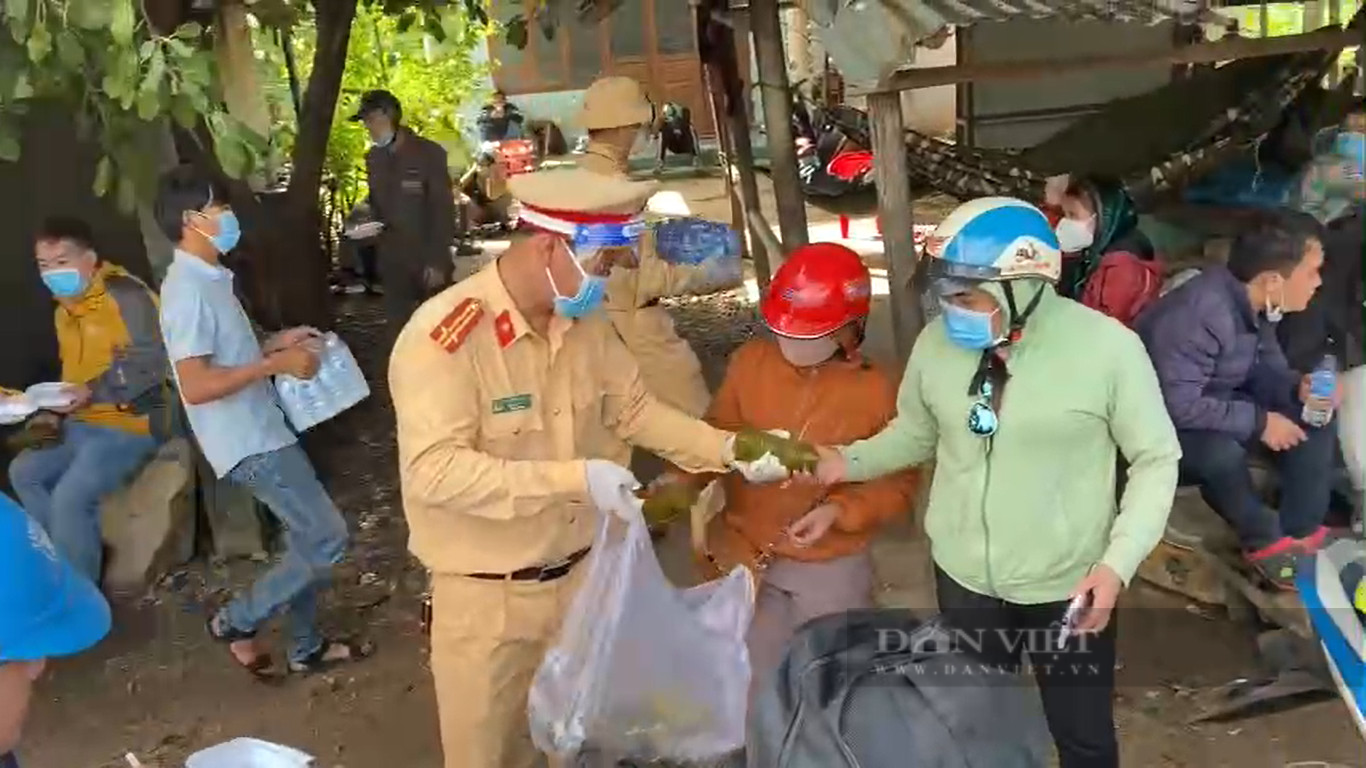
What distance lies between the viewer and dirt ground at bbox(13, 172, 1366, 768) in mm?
3277

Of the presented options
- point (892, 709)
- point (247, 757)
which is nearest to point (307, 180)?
point (247, 757)

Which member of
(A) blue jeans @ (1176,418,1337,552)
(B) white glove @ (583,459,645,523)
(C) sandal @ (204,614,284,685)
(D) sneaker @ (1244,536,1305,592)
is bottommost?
(C) sandal @ (204,614,284,685)

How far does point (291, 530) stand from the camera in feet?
12.0

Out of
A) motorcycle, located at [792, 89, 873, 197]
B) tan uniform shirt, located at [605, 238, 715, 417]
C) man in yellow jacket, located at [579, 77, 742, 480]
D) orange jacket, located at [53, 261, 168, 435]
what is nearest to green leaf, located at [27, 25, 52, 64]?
orange jacket, located at [53, 261, 168, 435]

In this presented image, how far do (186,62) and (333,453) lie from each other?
311 centimetres

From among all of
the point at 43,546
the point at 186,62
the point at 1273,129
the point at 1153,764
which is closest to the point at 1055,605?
the point at 1153,764

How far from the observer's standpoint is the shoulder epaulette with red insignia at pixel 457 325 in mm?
Result: 2232

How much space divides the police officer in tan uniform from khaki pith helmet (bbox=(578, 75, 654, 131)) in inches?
61.4

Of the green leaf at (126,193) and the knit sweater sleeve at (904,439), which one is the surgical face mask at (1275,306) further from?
the green leaf at (126,193)

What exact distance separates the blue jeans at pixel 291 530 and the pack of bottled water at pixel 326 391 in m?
0.11

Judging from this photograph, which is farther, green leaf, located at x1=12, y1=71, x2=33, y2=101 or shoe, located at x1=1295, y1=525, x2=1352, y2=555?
shoe, located at x1=1295, y1=525, x2=1352, y2=555

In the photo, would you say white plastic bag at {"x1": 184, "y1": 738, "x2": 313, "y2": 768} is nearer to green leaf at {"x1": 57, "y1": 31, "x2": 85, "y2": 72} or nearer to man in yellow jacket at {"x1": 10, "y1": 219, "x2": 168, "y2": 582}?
green leaf at {"x1": 57, "y1": 31, "x2": 85, "y2": 72}

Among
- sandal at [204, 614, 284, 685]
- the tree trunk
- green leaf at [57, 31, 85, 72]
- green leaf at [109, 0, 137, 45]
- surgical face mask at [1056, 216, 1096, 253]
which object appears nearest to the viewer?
green leaf at [109, 0, 137, 45]

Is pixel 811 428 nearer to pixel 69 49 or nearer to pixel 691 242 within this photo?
pixel 691 242
